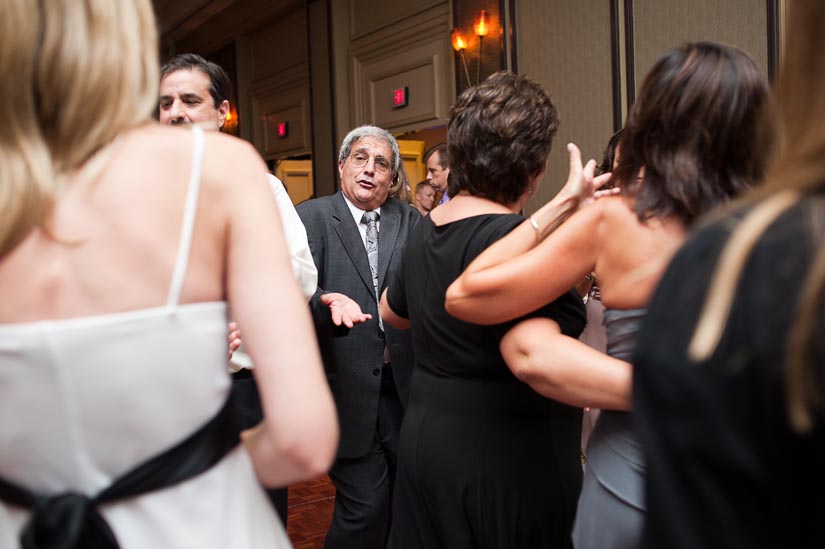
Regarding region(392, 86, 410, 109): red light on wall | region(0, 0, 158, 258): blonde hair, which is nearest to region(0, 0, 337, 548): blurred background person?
region(0, 0, 158, 258): blonde hair

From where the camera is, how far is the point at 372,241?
9.18 ft

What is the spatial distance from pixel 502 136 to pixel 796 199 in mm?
1187

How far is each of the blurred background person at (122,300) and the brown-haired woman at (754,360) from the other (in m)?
0.46

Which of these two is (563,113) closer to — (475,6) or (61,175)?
(475,6)

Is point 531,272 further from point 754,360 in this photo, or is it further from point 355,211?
point 355,211

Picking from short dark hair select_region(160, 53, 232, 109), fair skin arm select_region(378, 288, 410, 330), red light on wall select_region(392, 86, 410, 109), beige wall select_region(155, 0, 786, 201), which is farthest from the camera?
red light on wall select_region(392, 86, 410, 109)

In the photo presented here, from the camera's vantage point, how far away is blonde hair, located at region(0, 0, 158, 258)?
749 millimetres

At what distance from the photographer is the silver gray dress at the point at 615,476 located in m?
1.22

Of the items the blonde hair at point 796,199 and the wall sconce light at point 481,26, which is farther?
the wall sconce light at point 481,26

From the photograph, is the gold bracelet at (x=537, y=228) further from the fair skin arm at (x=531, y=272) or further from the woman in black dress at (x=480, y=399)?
the woman in black dress at (x=480, y=399)

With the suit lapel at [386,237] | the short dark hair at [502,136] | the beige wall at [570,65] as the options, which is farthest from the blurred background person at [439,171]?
the short dark hair at [502,136]

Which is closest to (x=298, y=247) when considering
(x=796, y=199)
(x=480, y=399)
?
(x=480, y=399)

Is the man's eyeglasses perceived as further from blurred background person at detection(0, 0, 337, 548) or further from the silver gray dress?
blurred background person at detection(0, 0, 337, 548)

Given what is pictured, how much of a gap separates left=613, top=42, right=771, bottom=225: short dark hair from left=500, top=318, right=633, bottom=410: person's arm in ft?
0.84
